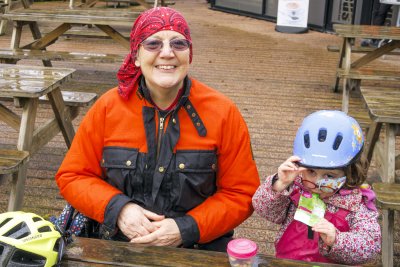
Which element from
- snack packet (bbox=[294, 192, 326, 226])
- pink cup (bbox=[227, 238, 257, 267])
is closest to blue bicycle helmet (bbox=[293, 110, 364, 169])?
snack packet (bbox=[294, 192, 326, 226])

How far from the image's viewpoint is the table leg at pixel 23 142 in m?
3.57

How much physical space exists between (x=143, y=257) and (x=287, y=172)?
0.64 metres

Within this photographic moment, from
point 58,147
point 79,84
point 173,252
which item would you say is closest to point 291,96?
point 79,84

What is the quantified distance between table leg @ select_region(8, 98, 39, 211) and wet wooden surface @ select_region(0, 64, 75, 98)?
140 millimetres

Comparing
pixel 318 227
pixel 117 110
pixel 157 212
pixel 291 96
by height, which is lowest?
pixel 291 96

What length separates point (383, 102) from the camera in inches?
149

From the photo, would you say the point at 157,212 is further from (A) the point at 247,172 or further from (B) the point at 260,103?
(B) the point at 260,103

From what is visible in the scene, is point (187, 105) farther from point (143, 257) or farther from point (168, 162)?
point (143, 257)

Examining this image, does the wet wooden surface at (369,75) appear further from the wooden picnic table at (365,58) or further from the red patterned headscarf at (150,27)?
the red patterned headscarf at (150,27)

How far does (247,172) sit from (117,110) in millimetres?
640

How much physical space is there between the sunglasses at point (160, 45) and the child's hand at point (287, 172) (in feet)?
2.17

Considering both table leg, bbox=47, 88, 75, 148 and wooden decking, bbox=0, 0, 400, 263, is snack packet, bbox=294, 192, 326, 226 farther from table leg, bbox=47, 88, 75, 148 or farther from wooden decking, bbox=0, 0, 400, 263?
table leg, bbox=47, 88, 75, 148

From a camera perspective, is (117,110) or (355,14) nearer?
(117,110)

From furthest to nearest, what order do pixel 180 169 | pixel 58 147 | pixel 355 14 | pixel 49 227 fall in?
pixel 355 14
pixel 58 147
pixel 180 169
pixel 49 227
